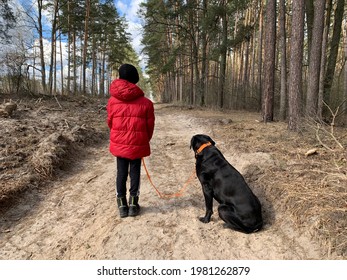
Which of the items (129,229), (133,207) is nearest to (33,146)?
(133,207)

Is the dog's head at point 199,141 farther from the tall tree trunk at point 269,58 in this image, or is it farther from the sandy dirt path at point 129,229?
the tall tree trunk at point 269,58

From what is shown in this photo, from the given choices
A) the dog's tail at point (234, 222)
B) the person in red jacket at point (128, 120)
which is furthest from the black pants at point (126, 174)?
the dog's tail at point (234, 222)

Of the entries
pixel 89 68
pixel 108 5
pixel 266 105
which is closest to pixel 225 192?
pixel 266 105

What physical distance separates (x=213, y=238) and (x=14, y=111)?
25.8 ft

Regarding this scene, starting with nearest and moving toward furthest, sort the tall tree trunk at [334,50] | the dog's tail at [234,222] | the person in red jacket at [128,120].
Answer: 1. the dog's tail at [234,222]
2. the person in red jacket at [128,120]
3. the tall tree trunk at [334,50]

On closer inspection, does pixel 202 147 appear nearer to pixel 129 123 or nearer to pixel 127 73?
pixel 129 123

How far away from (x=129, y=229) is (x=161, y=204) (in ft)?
3.01

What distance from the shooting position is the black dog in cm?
323

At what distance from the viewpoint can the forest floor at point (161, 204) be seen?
2.93m

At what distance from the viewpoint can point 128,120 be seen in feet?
11.2

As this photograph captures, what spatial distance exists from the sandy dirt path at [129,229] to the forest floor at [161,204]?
0.04 feet

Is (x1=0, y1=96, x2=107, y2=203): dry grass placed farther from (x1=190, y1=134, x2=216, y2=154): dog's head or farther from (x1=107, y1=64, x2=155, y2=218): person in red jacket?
(x1=190, y1=134, x2=216, y2=154): dog's head

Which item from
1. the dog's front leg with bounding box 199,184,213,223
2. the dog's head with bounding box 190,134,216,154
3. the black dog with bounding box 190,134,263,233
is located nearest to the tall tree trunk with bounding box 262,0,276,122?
the dog's head with bounding box 190,134,216,154

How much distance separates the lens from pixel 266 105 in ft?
32.7
